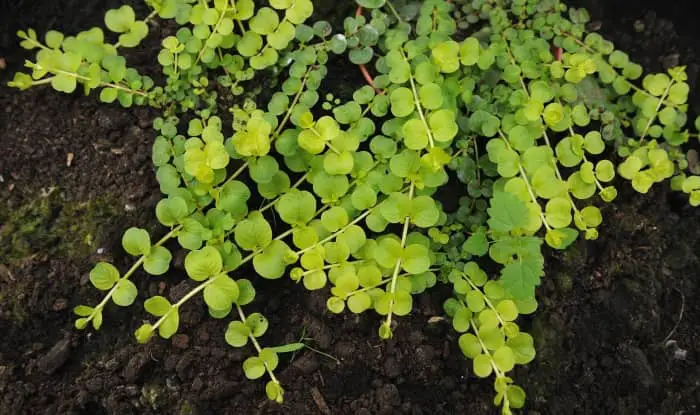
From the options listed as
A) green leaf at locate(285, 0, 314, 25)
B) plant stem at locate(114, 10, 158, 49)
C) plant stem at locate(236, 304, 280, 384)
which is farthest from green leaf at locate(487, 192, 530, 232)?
plant stem at locate(114, 10, 158, 49)

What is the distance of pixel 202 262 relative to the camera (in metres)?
1.52

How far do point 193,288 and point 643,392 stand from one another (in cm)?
121

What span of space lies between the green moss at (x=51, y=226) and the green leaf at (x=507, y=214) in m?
1.00

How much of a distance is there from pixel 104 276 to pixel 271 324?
425 millimetres

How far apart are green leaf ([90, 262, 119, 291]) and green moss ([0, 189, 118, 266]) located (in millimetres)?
181

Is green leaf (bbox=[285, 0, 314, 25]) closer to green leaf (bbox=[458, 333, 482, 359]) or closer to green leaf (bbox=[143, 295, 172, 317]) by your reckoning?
green leaf (bbox=[143, 295, 172, 317])

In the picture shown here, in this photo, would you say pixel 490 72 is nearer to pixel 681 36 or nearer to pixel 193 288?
pixel 681 36

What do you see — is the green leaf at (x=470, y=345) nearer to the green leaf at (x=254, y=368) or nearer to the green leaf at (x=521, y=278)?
the green leaf at (x=521, y=278)

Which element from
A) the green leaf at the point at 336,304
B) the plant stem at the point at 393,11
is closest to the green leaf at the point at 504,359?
the green leaf at the point at 336,304

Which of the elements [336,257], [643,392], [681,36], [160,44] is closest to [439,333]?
[336,257]

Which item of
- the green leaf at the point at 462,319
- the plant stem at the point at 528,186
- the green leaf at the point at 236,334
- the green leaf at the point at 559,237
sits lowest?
the green leaf at the point at 236,334

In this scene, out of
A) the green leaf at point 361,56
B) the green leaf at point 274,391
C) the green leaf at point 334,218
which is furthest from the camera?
the green leaf at point 361,56

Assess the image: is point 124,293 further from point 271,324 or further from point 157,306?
point 271,324

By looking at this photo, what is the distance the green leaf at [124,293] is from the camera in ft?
5.09
